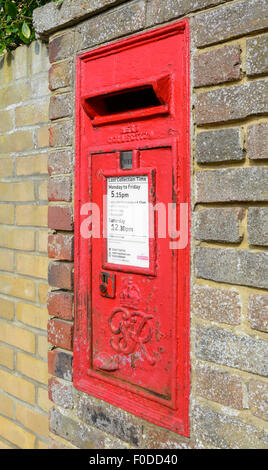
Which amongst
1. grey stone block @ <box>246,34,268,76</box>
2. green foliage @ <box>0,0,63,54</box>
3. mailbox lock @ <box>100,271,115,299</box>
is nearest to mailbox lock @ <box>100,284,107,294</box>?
mailbox lock @ <box>100,271,115,299</box>

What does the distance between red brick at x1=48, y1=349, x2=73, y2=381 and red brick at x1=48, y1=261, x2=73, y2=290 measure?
28cm

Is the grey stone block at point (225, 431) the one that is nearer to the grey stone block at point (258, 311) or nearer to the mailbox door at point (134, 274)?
the mailbox door at point (134, 274)

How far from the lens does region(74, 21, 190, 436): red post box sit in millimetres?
1272

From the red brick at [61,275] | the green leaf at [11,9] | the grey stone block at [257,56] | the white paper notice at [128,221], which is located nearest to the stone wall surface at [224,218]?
the grey stone block at [257,56]

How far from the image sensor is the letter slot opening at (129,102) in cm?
127

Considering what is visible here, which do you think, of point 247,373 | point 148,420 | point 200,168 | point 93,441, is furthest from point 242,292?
point 93,441

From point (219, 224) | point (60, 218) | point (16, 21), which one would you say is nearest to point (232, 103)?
point (219, 224)

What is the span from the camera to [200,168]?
125 centimetres

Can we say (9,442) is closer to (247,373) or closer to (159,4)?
(247,373)

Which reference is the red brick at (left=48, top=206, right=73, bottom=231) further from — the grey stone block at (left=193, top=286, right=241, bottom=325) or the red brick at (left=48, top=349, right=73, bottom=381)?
the grey stone block at (left=193, top=286, right=241, bottom=325)

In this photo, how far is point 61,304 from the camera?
1668mm

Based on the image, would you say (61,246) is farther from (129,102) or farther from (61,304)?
(129,102)

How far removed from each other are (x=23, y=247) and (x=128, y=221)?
2.70 feet

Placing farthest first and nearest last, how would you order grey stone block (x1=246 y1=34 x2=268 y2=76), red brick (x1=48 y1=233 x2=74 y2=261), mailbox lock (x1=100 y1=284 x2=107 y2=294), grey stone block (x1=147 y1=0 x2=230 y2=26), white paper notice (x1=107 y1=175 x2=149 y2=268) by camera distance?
red brick (x1=48 y1=233 x2=74 y2=261)
mailbox lock (x1=100 y1=284 x2=107 y2=294)
white paper notice (x1=107 y1=175 x2=149 y2=268)
grey stone block (x1=147 y1=0 x2=230 y2=26)
grey stone block (x1=246 y1=34 x2=268 y2=76)
